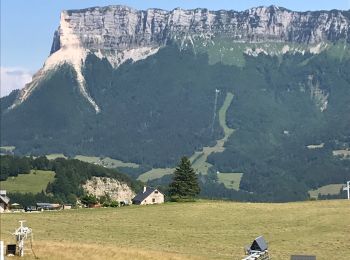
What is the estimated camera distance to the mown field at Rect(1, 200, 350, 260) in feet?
208

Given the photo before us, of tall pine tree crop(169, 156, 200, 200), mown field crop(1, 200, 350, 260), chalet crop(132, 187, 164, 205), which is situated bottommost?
chalet crop(132, 187, 164, 205)

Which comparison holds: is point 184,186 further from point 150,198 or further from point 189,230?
point 189,230

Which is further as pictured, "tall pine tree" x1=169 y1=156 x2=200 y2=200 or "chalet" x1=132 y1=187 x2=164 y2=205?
"chalet" x1=132 y1=187 x2=164 y2=205

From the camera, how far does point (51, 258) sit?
181 ft

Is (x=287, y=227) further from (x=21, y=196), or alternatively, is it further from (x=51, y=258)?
(x=21, y=196)

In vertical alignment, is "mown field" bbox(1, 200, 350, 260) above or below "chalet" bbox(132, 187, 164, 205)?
above

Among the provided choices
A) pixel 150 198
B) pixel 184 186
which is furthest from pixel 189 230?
pixel 150 198

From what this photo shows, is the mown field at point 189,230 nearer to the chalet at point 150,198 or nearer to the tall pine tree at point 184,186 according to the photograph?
the tall pine tree at point 184,186

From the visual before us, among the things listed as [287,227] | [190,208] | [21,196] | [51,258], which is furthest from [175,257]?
[21,196]

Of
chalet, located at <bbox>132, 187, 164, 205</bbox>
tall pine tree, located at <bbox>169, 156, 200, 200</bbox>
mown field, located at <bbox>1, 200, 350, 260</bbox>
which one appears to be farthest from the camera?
chalet, located at <bbox>132, 187, 164, 205</bbox>

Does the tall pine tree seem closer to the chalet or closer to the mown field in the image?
the mown field

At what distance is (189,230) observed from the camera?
84.1 metres

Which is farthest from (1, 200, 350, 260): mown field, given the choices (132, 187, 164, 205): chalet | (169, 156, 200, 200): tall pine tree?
(132, 187, 164, 205): chalet

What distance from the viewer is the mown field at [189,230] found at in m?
63.5
